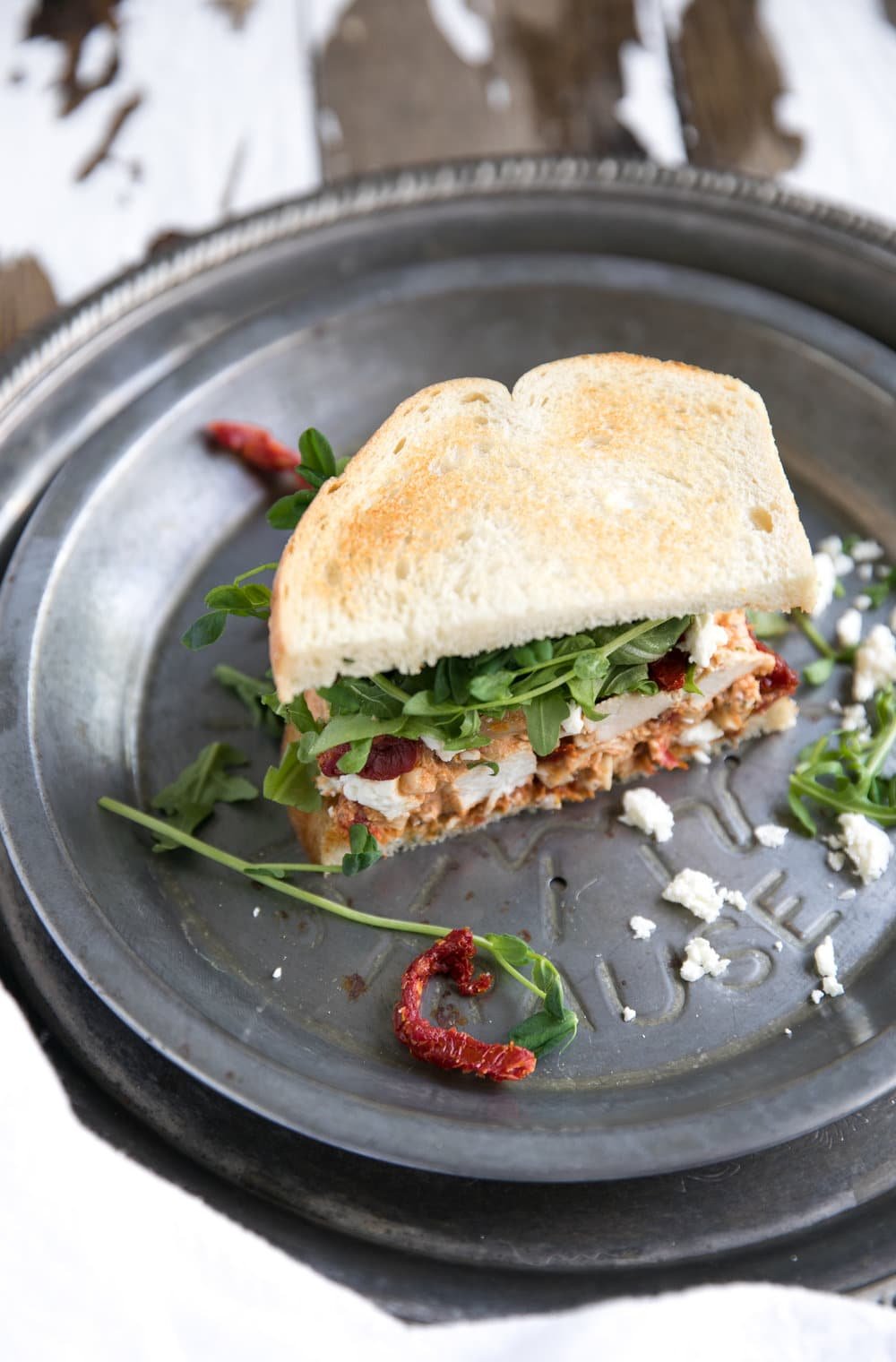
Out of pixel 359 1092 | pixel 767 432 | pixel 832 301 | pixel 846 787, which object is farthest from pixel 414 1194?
pixel 832 301

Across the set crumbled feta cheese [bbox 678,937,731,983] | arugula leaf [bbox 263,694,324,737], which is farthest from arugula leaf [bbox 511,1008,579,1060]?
arugula leaf [bbox 263,694,324,737]

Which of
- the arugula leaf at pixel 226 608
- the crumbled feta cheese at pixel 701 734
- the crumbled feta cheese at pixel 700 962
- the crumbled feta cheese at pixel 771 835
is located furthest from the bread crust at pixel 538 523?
the crumbled feta cheese at pixel 700 962

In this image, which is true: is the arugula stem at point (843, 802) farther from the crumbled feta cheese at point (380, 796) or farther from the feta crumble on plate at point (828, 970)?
the crumbled feta cheese at point (380, 796)

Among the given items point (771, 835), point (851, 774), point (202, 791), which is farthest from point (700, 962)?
point (202, 791)

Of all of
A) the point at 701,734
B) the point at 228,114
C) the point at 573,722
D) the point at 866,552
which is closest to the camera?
the point at 573,722

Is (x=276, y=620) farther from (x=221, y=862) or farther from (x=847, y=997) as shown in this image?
(x=847, y=997)

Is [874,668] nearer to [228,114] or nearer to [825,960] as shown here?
[825,960]
